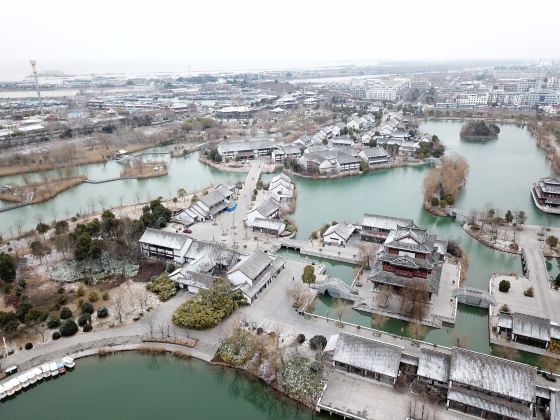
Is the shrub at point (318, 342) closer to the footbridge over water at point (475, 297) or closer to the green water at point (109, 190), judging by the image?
the footbridge over water at point (475, 297)

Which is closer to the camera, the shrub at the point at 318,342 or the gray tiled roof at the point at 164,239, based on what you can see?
the shrub at the point at 318,342

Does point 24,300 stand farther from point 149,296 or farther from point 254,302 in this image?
point 254,302

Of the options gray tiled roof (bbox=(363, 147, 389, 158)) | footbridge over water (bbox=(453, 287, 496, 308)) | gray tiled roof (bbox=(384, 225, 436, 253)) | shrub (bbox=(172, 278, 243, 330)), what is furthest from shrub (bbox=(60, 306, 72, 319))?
gray tiled roof (bbox=(363, 147, 389, 158))

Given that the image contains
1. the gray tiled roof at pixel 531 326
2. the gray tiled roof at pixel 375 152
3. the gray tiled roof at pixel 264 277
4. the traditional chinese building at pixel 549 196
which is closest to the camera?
the gray tiled roof at pixel 531 326

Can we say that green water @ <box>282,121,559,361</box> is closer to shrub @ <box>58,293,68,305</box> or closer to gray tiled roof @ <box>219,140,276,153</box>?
gray tiled roof @ <box>219,140,276,153</box>

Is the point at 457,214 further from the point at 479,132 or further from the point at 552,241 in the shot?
the point at 479,132

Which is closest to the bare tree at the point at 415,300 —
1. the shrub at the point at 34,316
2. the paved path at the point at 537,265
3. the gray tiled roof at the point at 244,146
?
the paved path at the point at 537,265

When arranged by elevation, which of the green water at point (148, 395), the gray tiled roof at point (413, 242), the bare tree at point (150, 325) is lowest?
the green water at point (148, 395)
